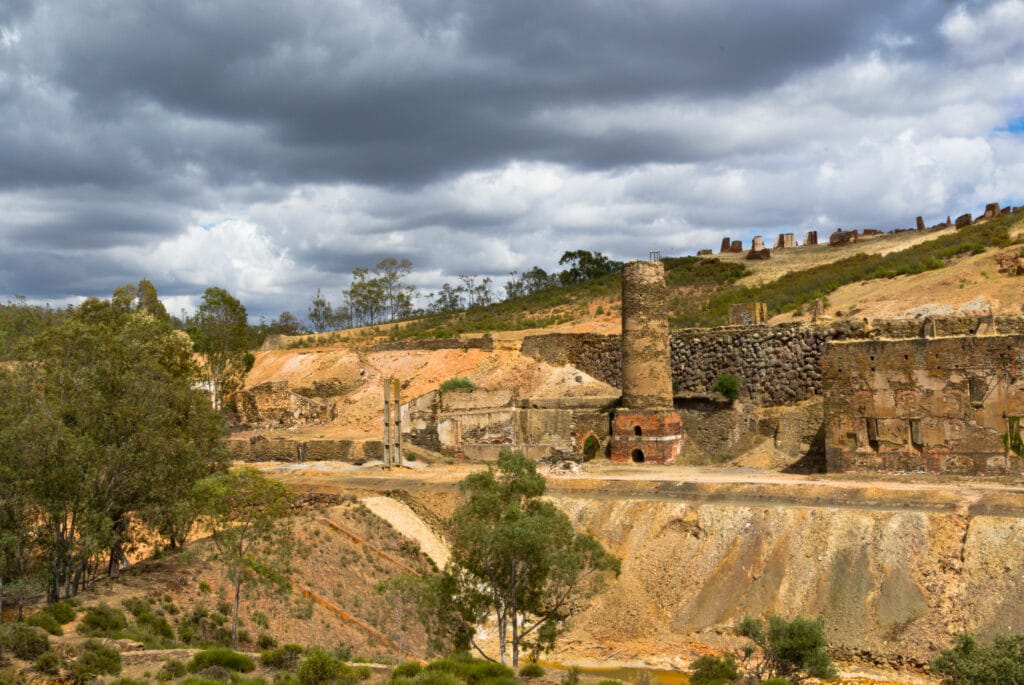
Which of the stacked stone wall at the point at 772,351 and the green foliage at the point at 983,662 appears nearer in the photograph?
the green foliage at the point at 983,662

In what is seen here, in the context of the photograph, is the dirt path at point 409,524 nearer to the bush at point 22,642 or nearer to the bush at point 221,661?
the bush at point 221,661

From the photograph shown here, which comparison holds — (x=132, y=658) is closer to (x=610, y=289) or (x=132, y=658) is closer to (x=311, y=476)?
(x=311, y=476)

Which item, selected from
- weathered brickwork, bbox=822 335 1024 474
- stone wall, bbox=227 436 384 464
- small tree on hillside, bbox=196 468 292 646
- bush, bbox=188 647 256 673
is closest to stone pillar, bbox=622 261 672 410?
weathered brickwork, bbox=822 335 1024 474

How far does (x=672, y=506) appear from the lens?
23.2m

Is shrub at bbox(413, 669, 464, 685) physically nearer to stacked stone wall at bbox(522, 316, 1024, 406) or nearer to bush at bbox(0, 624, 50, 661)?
bush at bbox(0, 624, 50, 661)

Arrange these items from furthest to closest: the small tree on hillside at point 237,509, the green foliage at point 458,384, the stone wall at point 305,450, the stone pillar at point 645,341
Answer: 1. the green foliage at point 458,384
2. the stone wall at point 305,450
3. the stone pillar at point 645,341
4. the small tree on hillside at point 237,509

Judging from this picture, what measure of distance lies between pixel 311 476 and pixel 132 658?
1641cm

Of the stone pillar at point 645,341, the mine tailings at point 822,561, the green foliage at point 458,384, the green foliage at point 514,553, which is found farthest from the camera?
the green foliage at point 458,384

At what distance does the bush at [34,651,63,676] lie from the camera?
45.3 feet

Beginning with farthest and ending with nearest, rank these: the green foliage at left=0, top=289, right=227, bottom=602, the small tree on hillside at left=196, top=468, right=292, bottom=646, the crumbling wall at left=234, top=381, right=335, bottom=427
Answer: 1. the crumbling wall at left=234, top=381, right=335, bottom=427
2. the small tree on hillside at left=196, top=468, right=292, bottom=646
3. the green foliage at left=0, top=289, right=227, bottom=602

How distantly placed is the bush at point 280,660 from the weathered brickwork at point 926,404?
53.7ft

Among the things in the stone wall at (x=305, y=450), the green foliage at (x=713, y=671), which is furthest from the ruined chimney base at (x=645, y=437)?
the green foliage at (x=713, y=671)

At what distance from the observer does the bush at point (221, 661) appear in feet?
47.2

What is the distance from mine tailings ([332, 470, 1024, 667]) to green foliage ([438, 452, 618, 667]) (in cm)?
530
